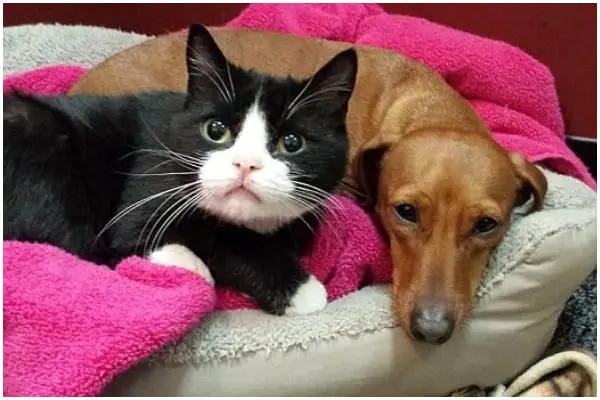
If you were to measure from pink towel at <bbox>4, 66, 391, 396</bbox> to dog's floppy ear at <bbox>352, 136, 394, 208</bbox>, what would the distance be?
0.46 metres

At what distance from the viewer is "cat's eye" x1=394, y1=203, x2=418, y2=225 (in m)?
1.48

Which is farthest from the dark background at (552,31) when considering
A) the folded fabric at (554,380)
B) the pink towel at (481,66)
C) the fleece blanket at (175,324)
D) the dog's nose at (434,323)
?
the dog's nose at (434,323)

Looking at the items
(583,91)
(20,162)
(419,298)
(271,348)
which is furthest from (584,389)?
(20,162)

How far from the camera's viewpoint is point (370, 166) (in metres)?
1.67

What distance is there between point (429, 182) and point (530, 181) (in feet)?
0.81

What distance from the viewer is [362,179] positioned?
166 centimetres

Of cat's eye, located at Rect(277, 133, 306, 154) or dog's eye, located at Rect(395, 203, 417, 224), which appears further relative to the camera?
dog's eye, located at Rect(395, 203, 417, 224)

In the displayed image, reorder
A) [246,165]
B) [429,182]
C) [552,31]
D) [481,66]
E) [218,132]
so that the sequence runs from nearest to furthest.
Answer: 1. [246,165]
2. [218,132]
3. [429,182]
4. [481,66]
5. [552,31]

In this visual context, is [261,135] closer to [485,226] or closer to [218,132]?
[218,132]

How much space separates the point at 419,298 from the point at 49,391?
24.8 inches

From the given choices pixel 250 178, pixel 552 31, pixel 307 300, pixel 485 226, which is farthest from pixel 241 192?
pixel 552 31

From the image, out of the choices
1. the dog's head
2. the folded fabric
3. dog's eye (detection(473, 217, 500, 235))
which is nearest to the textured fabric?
the dog's head

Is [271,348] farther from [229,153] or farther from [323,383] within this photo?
[229,153]

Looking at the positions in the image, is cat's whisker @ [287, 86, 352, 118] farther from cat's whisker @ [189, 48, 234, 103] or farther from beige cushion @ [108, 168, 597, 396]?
beige cushion @ [108, 168, 597, 396]
